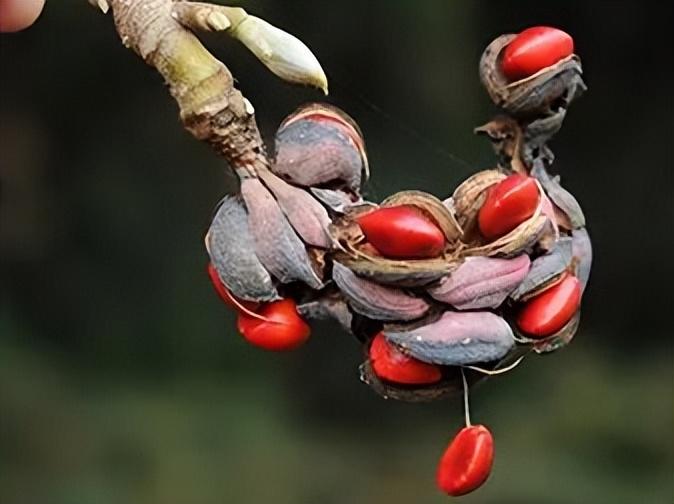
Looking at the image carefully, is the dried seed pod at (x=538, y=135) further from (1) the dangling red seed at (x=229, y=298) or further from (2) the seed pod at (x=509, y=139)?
(1) the dangling red seed at (x=229, y=298)

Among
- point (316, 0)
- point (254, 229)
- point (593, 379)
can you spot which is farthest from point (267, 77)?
point (254, 229)

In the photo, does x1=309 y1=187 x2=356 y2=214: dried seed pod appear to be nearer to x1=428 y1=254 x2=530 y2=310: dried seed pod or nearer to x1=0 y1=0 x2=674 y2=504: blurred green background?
x1=428 y1=254 x2=530 y2=310: dried seed pod

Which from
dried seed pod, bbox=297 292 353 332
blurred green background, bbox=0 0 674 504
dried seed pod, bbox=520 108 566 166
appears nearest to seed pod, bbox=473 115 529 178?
dried seed pod, bbox=520 108 566 166

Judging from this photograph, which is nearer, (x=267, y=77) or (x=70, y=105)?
(x=267, y=77)

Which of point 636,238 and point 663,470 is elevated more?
point 636,238

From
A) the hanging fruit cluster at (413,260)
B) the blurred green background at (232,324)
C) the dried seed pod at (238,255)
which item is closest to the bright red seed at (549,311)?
the hanging fruit cluster at (413,260)

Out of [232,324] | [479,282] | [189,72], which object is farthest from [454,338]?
[232,324]

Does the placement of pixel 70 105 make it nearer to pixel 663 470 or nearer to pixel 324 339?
pixel 324 339
